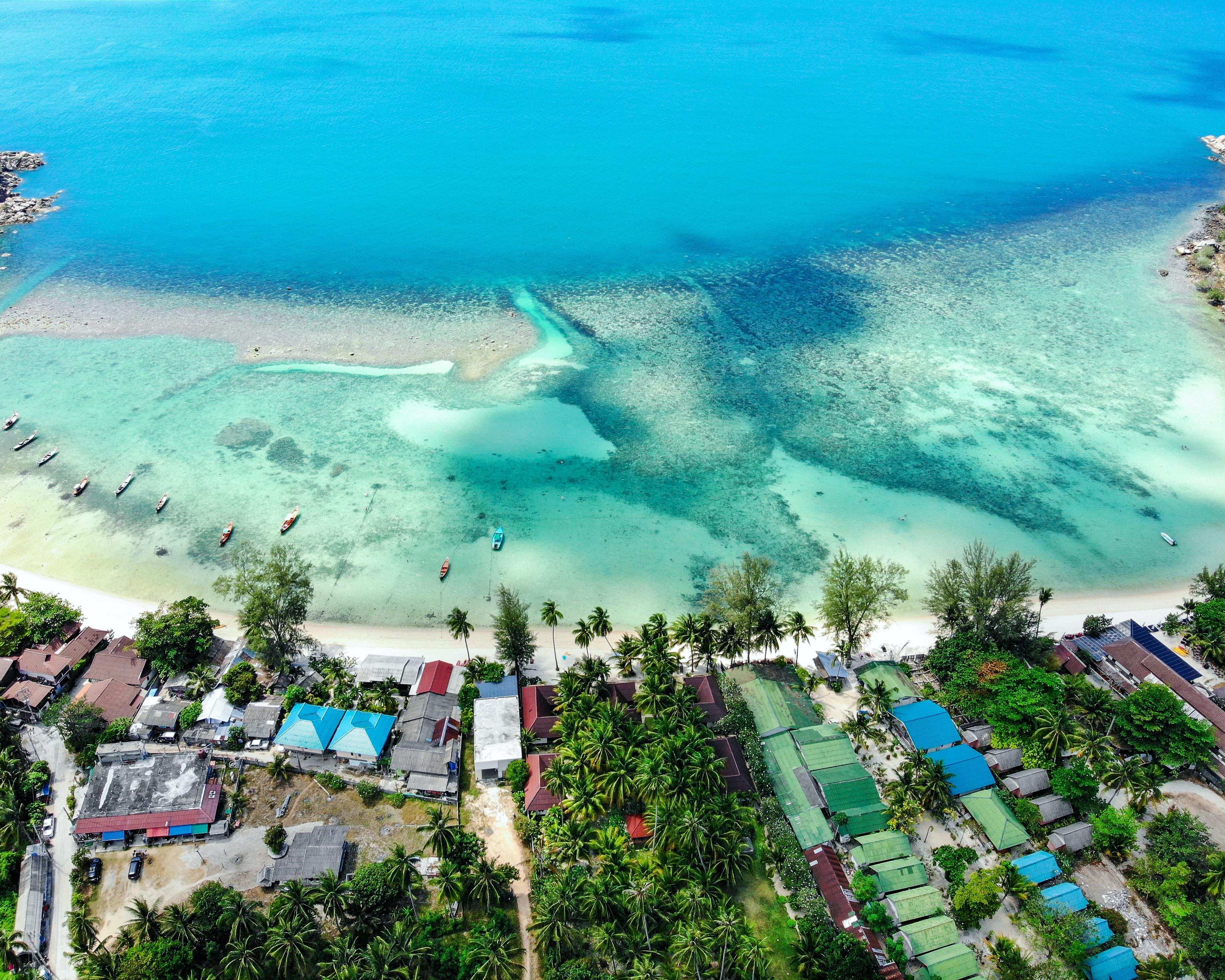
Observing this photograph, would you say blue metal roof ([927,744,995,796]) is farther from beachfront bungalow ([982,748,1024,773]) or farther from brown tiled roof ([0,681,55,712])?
brown tiled roof ([0,681,55,712])

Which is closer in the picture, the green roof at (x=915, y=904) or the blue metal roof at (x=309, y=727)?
the green roof at (x=915, y=904)

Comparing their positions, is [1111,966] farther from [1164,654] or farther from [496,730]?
[496,730]

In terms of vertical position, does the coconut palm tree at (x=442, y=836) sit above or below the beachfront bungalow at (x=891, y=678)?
above

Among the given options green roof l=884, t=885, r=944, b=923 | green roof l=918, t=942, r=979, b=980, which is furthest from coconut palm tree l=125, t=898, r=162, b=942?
green roof l=918, t=942, r=979, b=980

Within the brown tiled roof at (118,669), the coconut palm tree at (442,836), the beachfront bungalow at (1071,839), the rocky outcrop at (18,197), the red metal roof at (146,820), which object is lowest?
the brown tiled roof at (118,669)

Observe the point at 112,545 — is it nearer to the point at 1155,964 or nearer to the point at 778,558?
the point at 778,558

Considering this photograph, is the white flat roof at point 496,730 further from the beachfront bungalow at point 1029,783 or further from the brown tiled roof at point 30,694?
the beachfront bungalow at point 1029,783

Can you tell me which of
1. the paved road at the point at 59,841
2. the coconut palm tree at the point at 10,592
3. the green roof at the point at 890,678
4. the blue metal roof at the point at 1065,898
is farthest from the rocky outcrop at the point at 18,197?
the blue metal roof at the point at 1065,898
